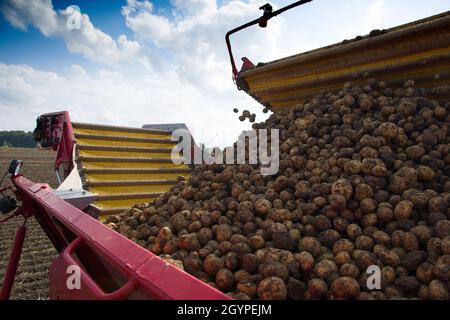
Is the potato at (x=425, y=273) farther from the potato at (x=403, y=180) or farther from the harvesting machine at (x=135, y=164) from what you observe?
the harvesting machine at (x=135, y=164)

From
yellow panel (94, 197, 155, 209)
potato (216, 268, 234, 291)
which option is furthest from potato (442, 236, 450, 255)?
yellow panel (94, 197, 155, 209)

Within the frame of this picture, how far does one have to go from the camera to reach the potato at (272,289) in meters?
1.44

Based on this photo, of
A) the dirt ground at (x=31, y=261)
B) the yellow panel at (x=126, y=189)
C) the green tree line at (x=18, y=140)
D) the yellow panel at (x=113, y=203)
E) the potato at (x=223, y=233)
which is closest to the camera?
the potato at (x=223, y=233)

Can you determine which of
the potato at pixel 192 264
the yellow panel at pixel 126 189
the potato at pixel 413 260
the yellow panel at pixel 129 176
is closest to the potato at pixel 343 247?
the potato at pixel 413 260

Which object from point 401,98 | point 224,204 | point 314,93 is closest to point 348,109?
point 401,98

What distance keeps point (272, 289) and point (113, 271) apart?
28.0 inches

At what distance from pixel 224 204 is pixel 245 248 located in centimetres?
62

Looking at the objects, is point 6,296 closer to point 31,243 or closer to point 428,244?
point 428,244

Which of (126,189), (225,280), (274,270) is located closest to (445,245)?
(274,270)

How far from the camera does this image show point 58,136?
15.5ft

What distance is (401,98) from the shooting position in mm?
2832

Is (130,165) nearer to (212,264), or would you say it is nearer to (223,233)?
(223,233)

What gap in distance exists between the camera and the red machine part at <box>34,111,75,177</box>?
4.13 metres
